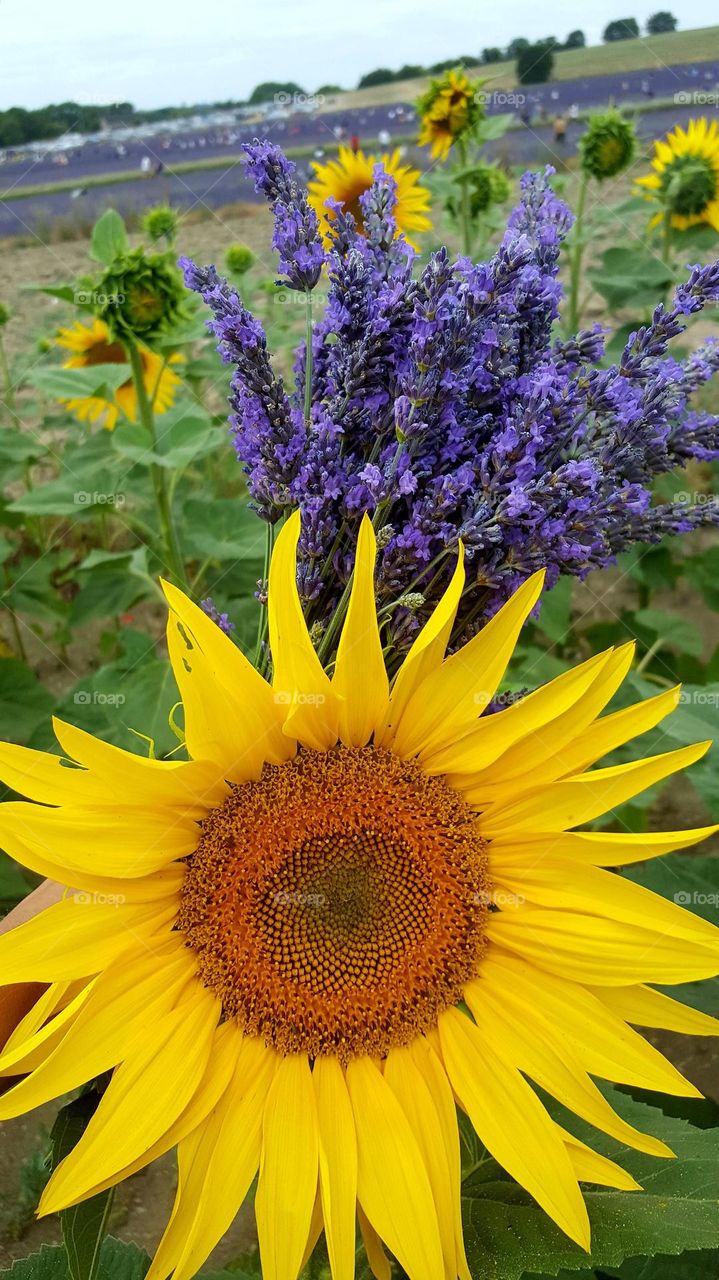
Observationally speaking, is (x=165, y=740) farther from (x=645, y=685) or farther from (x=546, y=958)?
(x=546, y=958)

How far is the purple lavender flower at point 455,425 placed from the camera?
104 centimetres

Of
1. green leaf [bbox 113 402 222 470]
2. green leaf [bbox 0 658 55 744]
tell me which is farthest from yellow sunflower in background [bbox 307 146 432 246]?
green leaf [bbox 0 658 55 744]

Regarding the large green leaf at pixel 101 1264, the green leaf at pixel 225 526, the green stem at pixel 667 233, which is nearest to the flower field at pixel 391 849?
the large green leaf at pixel 101 1264

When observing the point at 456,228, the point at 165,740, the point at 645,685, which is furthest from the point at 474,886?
the point at 456,228

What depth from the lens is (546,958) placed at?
1052 mm

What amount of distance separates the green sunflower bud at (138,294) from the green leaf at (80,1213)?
6.89 ft

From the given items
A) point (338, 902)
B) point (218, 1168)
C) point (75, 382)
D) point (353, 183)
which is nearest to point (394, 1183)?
point (218, 1168)

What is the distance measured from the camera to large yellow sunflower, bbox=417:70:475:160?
12.5 ft

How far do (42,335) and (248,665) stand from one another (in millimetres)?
4332

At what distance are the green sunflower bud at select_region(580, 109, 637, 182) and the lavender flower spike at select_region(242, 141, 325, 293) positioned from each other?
3.21 meters

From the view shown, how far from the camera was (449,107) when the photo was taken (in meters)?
3.87

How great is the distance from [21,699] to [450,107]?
289cm

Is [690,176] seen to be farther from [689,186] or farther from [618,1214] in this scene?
[618,1214]

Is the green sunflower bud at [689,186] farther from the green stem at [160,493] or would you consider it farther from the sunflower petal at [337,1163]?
the sunflower petal at [337,1163]
